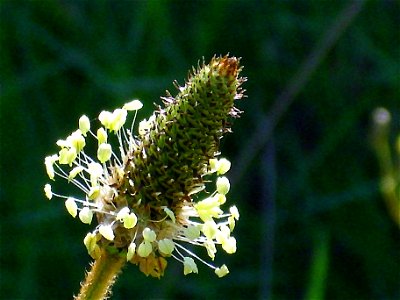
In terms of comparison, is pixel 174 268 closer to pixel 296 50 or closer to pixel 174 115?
pixel 296 50

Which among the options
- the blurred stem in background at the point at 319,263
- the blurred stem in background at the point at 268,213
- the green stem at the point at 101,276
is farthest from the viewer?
the blurred stem in background at the point at 268,213

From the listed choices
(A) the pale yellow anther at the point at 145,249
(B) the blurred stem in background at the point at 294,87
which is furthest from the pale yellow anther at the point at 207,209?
(B) the blurred stem in background at the point at 294,87

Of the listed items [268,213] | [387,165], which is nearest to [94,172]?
[387,165]

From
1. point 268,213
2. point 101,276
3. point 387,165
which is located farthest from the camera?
point 268,213

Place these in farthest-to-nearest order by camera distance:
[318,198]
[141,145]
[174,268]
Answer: [318,198] < [174,268] < [141,145]

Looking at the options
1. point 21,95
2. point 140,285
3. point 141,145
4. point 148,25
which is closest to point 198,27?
point 148,25

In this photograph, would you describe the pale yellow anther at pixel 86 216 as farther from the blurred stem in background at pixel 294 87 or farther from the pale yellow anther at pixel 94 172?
the blurred stem in background at pixel 294 87

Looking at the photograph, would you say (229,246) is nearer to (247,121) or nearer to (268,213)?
(268,213)
